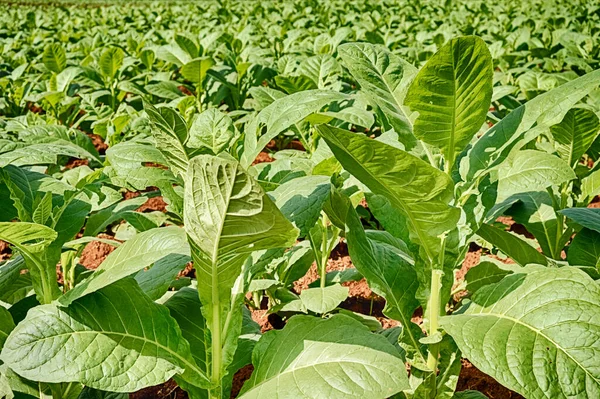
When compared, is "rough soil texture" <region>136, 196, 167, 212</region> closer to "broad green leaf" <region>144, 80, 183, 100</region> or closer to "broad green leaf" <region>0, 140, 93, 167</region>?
"broad green leaf" <region>144, 80, 183, 100</region>

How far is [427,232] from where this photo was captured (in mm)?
1432

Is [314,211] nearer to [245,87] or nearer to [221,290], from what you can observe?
[221,290]

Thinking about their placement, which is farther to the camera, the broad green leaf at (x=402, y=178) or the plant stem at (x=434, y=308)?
the plant stem at (x=434, y=308)

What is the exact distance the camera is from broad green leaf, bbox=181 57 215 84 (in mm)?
4437

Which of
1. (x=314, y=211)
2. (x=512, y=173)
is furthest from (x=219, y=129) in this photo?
(x=512, y=173)

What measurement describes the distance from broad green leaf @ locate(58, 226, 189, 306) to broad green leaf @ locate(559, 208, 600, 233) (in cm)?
112

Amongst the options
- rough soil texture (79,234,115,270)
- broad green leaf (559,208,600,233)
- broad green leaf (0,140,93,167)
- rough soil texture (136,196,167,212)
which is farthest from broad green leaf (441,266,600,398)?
rough soil texture (136,196,167,212)

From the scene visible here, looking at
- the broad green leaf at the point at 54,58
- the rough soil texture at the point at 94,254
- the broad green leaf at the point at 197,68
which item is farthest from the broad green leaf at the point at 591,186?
the broad green leaf at the point at 54,58

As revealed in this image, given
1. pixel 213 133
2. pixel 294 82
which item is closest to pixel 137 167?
pixel 213 133

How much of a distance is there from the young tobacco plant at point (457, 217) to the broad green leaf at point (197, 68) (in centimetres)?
297

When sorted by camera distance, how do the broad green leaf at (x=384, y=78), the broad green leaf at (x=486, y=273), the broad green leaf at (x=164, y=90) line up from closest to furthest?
1. the broad green leaf at (x=384, y=78)
2. the broad green leaf at (x=486, y=273)
3. the broad green leaf at (x=164, y=90)

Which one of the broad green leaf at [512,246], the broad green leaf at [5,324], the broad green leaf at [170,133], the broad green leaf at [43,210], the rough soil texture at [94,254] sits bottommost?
the rough soil texture at [94,254]

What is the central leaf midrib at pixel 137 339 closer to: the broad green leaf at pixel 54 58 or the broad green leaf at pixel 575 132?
the broad green leaf at pixel 575 132

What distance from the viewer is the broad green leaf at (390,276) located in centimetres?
157
